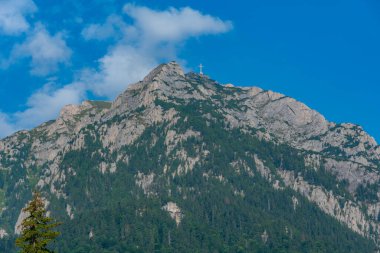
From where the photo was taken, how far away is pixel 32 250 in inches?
2963

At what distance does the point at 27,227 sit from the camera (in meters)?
76.9

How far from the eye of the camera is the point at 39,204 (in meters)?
77.1

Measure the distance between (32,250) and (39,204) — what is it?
502cm

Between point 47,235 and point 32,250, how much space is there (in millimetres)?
2296

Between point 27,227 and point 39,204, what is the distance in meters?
2.76

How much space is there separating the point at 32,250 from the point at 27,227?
2875mm

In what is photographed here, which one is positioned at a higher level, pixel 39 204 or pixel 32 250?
pixel 39 204

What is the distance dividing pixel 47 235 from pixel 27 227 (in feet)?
7.87

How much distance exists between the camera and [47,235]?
76.5 metres

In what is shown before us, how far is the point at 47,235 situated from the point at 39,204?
3460 mm
